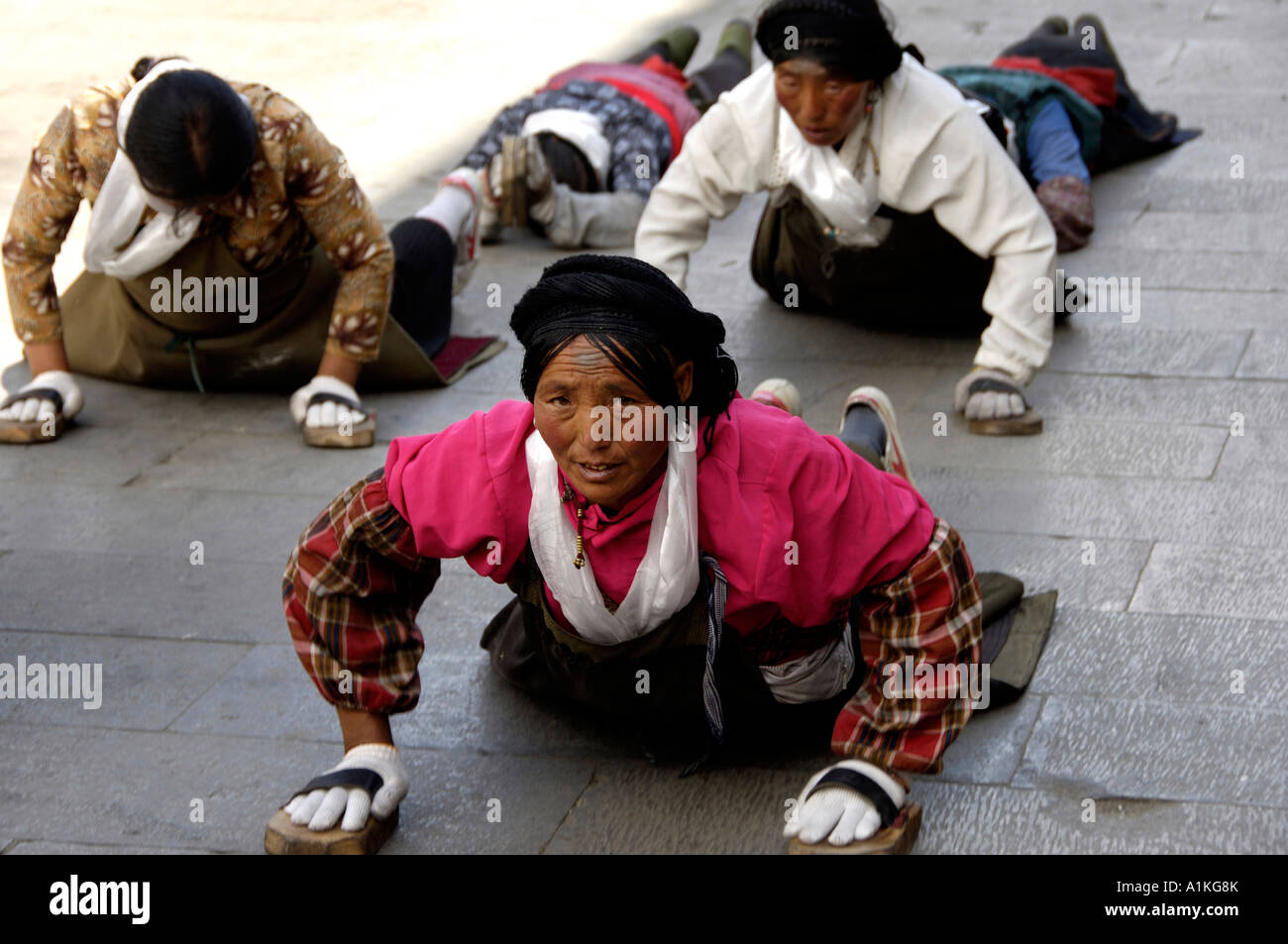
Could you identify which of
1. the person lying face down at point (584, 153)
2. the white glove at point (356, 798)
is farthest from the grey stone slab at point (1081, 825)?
the person lying face down at point (584, 153)

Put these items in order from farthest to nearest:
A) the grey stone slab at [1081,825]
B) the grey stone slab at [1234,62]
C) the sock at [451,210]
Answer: the grey stone slab at [1234,62] < the sock at [451,210] < the grey stone slab at [1081,825]

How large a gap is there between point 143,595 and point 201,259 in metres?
1.36

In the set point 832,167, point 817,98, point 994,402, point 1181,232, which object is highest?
point 817,98

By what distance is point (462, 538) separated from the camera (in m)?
2.70

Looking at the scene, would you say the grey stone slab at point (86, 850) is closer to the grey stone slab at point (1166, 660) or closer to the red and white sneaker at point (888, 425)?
the grey stone slab at point (1166, 660)

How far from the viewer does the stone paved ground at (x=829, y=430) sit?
2953 millimetres

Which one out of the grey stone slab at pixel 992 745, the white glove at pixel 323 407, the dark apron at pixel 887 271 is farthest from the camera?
the dark apron at pixel 887 271

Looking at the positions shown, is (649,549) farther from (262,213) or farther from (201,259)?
(201,259)

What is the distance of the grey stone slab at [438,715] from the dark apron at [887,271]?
2.33m

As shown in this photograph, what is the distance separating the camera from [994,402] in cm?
464

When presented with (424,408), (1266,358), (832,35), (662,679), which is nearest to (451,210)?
A: (424,408)

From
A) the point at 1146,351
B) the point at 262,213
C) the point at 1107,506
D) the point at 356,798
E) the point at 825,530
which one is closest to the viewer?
the point at 825,530

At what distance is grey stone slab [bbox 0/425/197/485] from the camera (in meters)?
4.61
